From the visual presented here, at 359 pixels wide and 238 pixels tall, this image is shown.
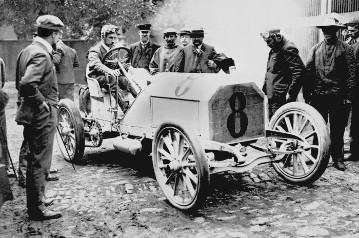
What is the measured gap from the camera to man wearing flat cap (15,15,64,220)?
4688mm

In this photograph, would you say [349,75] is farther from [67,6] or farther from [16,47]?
[16,47]

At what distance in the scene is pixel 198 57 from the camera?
8.34 m

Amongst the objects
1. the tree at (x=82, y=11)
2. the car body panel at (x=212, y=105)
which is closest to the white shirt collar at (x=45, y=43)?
the car body panel at (x=212, y=105)

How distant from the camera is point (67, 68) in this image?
30.8 ft

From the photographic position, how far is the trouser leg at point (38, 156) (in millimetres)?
4789

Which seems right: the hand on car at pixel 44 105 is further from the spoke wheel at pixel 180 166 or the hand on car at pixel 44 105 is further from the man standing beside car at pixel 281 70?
the man standing beside car at pixel 281 70

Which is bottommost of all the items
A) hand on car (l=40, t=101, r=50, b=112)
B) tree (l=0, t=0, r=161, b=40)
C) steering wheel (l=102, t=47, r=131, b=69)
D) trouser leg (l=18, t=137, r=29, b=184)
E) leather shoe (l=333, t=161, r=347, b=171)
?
leather shoe (l=333, t=161, r=347, b=171)

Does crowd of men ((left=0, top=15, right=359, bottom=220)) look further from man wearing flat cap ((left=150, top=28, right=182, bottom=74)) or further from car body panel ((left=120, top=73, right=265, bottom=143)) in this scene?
car body panel ((left=120, top=73, right=265, bottom=143))

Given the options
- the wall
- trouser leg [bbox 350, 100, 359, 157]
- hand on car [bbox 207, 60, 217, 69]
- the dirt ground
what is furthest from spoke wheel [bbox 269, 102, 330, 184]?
the wall

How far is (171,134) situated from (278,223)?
1.49 metres

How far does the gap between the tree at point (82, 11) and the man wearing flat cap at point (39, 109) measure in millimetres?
12208

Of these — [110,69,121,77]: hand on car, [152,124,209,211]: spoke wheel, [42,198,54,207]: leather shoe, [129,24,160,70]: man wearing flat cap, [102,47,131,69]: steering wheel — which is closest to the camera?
[152,124,209,211]: spoke wheel

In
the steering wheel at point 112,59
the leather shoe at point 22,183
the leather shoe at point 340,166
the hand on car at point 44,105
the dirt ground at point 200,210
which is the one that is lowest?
the dirt ground at point 200,210

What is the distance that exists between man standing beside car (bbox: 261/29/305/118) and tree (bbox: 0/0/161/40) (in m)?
10.9
